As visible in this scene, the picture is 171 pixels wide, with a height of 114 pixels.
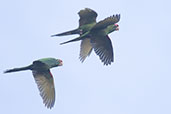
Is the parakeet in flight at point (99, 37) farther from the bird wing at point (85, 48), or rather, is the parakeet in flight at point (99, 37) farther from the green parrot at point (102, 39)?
the bird wing at point (85, 48)

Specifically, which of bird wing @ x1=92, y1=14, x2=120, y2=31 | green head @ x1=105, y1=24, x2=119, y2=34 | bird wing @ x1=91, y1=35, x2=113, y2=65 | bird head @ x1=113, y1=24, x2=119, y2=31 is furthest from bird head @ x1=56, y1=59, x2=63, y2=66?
bird head @ x1=113, y1=24, x2=119, y2=31

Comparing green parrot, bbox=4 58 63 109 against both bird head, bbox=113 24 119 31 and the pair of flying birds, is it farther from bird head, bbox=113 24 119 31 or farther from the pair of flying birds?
bird head, bbox=113 24 119 31

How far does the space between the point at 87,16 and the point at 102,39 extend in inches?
43.1

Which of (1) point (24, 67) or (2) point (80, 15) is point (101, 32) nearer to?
(2) point (80, 15)

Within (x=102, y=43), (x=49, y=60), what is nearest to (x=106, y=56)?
(x=102, y=43)

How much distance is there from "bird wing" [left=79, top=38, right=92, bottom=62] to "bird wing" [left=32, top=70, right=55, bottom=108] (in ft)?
7.78

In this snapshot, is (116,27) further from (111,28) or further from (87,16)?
(87,16)


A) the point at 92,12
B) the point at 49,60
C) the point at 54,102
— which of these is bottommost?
the point at 54,102

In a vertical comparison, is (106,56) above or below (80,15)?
below

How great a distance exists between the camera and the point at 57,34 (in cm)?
2627

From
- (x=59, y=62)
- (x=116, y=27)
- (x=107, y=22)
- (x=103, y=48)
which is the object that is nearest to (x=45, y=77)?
(x=59, y=62)

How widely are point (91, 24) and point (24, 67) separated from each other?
333 centimetres

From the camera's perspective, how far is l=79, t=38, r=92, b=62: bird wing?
89.7ft

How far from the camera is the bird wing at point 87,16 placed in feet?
86.0
